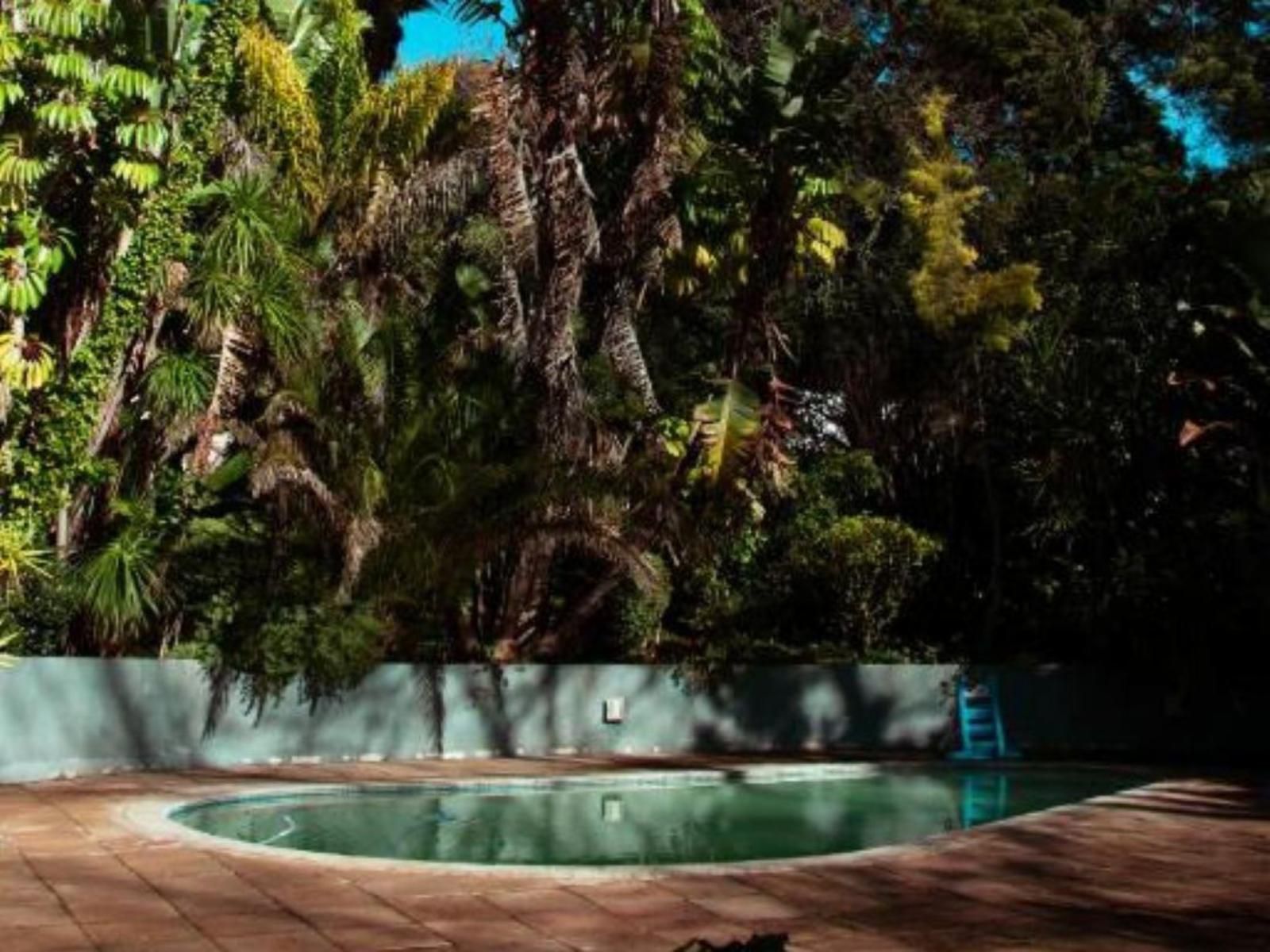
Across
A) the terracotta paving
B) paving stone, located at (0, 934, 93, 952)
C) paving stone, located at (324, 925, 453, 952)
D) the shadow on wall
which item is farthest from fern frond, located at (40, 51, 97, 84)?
the shadow on wall

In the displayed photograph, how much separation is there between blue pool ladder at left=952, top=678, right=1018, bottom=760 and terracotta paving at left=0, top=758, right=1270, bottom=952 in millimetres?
5875

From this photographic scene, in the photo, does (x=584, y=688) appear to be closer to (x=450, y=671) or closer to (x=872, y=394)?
(x=450, y=671)

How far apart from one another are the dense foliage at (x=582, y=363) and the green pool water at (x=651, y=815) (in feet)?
7.62

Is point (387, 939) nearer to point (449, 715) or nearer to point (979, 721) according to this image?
point (449, 715)

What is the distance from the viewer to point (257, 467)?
477 inches

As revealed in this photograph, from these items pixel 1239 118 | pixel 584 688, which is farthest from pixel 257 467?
pixel 1239 118

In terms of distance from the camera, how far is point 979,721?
49.7ft

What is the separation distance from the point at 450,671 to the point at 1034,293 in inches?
310

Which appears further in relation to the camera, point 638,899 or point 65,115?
point 65,115

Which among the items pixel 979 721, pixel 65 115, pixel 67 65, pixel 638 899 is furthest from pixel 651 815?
pixel 67 65

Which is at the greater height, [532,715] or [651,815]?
[532,715]

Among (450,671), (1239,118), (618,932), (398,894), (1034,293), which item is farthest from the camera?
(1239,118)

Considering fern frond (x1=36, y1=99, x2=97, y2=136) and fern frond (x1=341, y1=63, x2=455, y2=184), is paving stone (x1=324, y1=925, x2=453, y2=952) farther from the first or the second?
fern frond (x1=341, y1=63, x2=455, y2=184)

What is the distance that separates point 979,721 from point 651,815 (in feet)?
18.8
